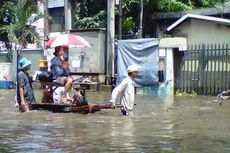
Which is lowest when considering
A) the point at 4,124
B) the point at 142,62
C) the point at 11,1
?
the point at 4,124

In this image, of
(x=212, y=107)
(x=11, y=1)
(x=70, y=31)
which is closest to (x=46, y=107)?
(x=212, y=107)

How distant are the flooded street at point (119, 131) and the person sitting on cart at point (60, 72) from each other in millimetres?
723

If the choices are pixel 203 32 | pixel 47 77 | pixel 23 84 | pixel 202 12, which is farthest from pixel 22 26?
pixel 23 84

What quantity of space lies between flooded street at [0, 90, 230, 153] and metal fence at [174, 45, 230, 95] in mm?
3884

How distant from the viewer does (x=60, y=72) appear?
1314 centimetres

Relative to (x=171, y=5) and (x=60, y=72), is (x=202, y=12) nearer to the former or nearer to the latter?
(x=171, y=5)

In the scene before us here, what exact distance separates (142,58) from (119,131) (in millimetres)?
10665

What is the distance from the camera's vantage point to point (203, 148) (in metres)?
8.06

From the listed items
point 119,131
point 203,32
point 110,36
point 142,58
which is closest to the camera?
point 119,131

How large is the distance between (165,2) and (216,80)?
8.06 metres

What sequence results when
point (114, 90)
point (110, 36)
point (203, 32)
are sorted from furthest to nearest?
point (110, 36) < point (203, 32) < point (114, 90)

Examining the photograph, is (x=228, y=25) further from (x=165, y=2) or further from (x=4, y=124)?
(x=4, y=124)

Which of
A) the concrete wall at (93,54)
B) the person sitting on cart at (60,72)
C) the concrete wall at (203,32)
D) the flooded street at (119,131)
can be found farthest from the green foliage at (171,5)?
the person sitting on cart at (60,72)

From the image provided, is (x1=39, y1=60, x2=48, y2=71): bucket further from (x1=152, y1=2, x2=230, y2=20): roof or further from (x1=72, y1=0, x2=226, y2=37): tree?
(x1=152, y1=2, x2=230, y2=20): roof
